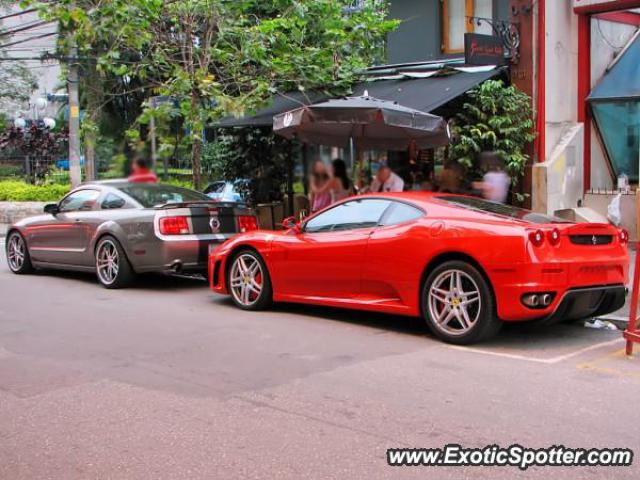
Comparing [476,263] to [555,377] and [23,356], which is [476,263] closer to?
[555,377]

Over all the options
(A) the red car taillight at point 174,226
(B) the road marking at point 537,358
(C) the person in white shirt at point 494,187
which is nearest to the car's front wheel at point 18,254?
(A) the red car taillight at point 174,226

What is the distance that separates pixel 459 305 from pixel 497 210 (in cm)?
113

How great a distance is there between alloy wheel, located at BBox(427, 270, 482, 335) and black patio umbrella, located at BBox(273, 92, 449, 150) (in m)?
4.27

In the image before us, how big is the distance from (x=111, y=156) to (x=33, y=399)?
1937 millimetres

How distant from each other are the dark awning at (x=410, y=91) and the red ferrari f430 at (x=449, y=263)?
4665mm

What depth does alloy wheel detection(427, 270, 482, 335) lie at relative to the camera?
269 inches

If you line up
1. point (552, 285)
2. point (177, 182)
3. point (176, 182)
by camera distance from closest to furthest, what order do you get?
point (552, 285), point (176, 182), point (177, 182)

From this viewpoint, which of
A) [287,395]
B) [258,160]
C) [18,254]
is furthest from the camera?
[258,160]

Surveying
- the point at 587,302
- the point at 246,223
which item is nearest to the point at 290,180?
the point at 246,223

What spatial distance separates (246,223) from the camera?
1088 centimetres

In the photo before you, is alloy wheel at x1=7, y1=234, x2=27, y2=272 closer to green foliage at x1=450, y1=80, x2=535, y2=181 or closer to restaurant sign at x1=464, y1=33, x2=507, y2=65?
green foliage at x1=450, y1=80, x2=535, y2=181

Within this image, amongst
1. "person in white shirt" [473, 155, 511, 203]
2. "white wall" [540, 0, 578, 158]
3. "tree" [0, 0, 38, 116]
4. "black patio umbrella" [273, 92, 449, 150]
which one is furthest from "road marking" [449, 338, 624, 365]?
"tree" [0, 0, 38, 116]

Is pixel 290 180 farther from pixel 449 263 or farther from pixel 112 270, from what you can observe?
pixel 449 263

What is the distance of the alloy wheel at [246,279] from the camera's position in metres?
8.74
